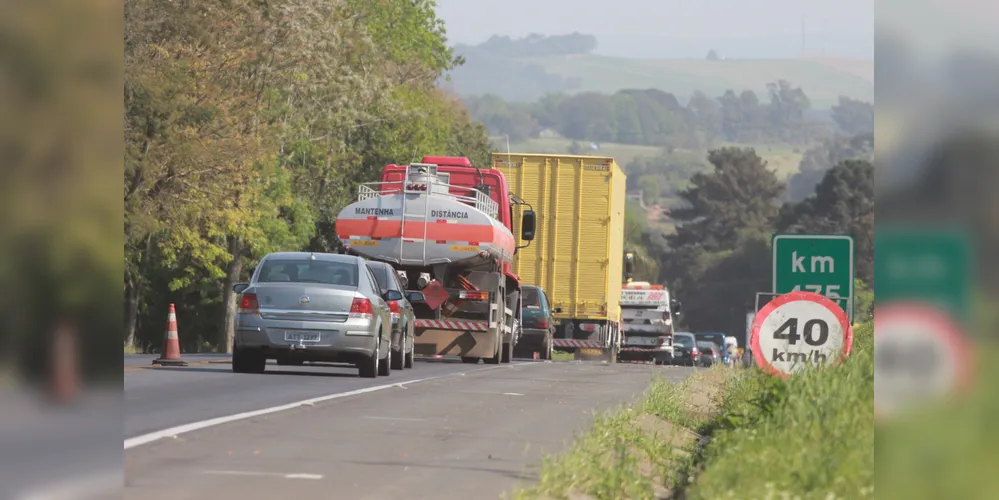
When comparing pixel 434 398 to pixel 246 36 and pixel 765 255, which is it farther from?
pixel 765 255

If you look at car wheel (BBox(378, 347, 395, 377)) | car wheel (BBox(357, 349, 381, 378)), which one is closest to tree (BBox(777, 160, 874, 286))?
car wheel (BBox(378, 347, 395, 377))

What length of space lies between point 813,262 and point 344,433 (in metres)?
7.18

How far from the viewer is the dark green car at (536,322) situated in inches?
1531

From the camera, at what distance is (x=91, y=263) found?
3.06m

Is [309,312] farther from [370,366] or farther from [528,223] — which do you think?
[528,223]

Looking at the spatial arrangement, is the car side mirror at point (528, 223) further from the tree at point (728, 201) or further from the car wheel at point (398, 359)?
the tree at point (728, 201)

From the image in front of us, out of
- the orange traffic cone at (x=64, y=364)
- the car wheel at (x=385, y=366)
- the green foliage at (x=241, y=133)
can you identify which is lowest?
the car wheel at (x=385, y=366)

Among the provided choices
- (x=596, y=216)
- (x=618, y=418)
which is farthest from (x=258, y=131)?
(x=618, y=418)

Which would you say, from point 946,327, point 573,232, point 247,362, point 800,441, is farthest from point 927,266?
point 573,232

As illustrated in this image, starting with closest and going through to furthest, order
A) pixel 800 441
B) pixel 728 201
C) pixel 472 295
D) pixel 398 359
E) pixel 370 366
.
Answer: pixel 800 441, pixel 370 366, pixel 398 359, pixel 472 295, pixel 728 201

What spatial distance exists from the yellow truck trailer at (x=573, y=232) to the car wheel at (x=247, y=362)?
52.3 ft

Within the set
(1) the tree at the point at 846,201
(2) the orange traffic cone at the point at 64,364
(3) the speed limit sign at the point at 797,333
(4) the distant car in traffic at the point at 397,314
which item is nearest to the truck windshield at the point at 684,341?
(4) the distant car in traffic at the point at 397,314

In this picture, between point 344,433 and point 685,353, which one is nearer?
point 344,433

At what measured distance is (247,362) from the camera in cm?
2202
